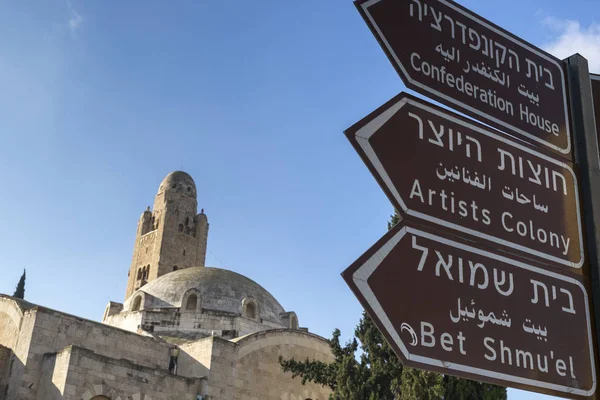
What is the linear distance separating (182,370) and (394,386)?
829 cm

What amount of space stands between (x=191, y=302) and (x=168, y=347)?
4791 mm

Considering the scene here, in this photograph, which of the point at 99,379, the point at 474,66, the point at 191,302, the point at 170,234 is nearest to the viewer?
the point at 474,66

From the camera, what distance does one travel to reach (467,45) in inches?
124

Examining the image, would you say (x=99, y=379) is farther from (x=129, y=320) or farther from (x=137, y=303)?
(x=137, y=303)

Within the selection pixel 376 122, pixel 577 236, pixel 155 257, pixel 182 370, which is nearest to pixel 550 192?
pixel 577 236

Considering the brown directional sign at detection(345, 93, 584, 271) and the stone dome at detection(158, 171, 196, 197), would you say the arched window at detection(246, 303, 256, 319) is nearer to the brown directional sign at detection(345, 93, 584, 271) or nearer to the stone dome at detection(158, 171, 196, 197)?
the stone dome at detection(158, 171, 196, 197)

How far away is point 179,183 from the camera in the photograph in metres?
45.5

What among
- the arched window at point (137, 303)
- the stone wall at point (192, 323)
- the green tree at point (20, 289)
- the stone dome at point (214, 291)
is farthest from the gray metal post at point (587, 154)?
the green tree at point (20, 289)

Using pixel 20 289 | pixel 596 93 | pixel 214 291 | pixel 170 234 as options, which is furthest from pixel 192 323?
pixel 596 93

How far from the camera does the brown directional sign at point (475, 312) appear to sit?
239 cm

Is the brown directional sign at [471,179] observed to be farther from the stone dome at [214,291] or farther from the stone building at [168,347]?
the stone dome at [214,291]

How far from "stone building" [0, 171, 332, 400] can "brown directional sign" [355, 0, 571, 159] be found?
608 inches

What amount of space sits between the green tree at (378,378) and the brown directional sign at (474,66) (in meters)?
10.2

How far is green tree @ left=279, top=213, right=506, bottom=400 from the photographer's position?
1320cm
